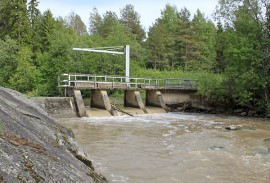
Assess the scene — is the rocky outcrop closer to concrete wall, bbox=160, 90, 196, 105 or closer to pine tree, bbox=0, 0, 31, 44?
concrete wall, bbox=160, 90, 196, 105

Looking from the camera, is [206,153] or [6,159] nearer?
[6,159]

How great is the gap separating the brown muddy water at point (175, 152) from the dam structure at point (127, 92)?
3971mm

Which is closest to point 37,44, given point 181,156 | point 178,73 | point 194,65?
point 178,73

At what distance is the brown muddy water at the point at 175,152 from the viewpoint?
27.5ft

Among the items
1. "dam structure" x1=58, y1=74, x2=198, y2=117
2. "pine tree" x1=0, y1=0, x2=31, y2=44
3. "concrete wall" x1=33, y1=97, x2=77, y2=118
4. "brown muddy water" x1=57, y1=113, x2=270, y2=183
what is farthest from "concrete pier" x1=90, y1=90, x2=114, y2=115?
"pine tree" x1=0, y1=0, x2=31, y2=44

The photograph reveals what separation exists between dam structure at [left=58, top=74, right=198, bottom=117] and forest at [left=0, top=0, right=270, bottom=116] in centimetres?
232

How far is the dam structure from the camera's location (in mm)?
21781

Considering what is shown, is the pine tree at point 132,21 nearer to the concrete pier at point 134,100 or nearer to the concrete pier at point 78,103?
the concrete pier at point 134,100

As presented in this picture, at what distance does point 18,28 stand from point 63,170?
1363 inches

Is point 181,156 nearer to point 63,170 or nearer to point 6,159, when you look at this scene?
point 63,170

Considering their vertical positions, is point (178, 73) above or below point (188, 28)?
below

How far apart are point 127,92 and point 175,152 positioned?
1522 centimetres

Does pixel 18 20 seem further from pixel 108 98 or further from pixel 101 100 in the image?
pixel 108 98

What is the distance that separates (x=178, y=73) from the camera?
125ft
